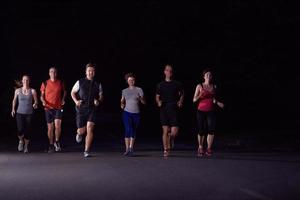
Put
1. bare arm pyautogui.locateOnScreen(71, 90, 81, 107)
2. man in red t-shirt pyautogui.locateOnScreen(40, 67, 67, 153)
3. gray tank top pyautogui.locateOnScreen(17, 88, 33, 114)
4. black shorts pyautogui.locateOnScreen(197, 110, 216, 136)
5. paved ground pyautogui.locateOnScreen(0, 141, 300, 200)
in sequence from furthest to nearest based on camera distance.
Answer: gray tank top pyautogui.locateOnScreen(17, 88, 33, 114) → man in red t-shirt pyautogui.locateOnScreen(40, 67, 67, 153) → black shorts pyautogui.locateOnScreen(197, 110, 216, 136) → bare arm pyautogui.locateOnScreen(71, 90, 81, 107) → paved ground pyautogui.locateOnScreen(0, 141, 300, 200)

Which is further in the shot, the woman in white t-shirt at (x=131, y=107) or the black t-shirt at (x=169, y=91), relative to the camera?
the woman in white t-shirt at (x=131, y=107)

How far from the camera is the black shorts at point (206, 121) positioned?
15.2m

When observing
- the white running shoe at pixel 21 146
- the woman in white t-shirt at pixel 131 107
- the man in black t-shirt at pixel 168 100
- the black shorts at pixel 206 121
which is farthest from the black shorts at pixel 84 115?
the black shorts at pixel 206 121

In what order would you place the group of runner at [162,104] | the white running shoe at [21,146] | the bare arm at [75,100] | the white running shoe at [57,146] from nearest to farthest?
the bare arm at [75,100] → the group of runner at [162,104] → the white running shoe at [57,146] → the white running shoe at [21,146]

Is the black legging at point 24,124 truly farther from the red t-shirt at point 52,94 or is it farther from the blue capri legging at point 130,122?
the blue capri legging at point 130,122

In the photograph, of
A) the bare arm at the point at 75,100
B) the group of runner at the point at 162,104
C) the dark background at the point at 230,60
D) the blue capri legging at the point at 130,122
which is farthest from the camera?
the dark background at the point at 230,60

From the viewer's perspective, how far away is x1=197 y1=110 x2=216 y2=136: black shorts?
15.2 m

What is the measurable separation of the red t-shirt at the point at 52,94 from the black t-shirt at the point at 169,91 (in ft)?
8.77

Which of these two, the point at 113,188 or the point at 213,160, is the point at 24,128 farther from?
the point at 113,188

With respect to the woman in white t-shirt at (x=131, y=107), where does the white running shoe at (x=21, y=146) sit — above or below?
below

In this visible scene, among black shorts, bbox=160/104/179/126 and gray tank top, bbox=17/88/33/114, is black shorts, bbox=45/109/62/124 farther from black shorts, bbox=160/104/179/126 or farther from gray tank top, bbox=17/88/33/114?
black shorts, bbox=160/104/179/126

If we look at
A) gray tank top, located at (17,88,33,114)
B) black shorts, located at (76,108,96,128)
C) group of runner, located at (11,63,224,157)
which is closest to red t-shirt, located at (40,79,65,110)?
gray tank top, located at (17,88,33,114)

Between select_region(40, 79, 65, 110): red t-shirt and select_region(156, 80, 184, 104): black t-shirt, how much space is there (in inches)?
105

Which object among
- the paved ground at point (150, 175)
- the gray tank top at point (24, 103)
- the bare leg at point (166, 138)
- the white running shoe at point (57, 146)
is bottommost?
the paved ground at point (150, 175)
